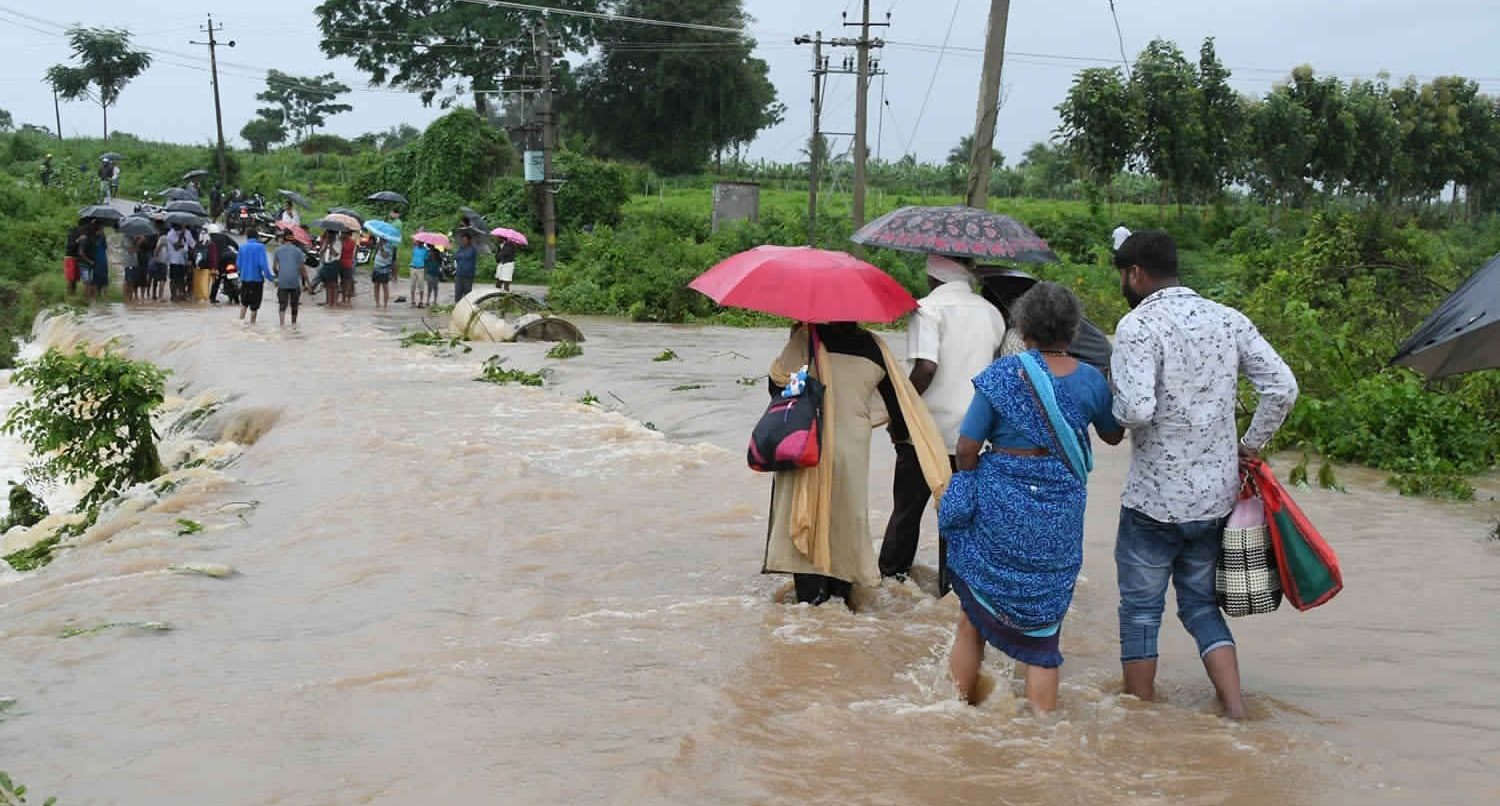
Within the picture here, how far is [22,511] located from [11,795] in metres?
8.53

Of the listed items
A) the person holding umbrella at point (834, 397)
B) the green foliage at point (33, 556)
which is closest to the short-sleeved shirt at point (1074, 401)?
the person holding umbrella at point (834, 397)

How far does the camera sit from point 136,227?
25422 mm

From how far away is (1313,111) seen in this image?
4759 centimetres

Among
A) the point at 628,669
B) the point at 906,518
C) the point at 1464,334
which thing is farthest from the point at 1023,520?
the point at 906,518

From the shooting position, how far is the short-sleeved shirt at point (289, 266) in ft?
71.6

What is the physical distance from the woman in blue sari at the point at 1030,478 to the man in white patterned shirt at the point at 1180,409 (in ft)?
0.54

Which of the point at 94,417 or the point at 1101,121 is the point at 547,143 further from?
the point at 94,417

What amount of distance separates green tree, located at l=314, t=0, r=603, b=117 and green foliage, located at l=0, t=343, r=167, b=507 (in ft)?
169

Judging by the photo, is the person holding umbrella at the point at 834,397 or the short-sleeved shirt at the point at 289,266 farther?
the short-sleeved shirt at the point at 289,266

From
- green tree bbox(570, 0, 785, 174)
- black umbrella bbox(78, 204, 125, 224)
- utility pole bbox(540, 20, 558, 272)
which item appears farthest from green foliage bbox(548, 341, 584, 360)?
green tree bbox(570, 0, 785, 174)

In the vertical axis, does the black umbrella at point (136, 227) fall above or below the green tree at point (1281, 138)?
below

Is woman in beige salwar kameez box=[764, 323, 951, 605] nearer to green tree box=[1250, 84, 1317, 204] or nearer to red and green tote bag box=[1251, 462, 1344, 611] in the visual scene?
red and green tote bag box=[1251, 462, 1344, 611]

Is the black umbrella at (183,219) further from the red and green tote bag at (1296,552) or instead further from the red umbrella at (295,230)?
the red and green tote bag at (1296,552)

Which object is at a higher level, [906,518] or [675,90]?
[675,90]
